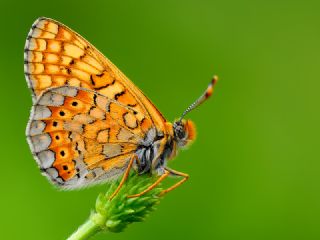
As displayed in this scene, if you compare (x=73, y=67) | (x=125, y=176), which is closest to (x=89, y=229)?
(x=125, y=176)

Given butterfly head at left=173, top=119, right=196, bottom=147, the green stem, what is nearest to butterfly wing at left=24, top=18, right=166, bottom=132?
butterfly head at left=173, top=119, right=196, bottom=147

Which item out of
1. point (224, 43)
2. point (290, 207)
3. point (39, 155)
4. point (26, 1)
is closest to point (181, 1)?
point (224, 43)

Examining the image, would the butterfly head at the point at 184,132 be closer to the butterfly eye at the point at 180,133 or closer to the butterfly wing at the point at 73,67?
the butterfly eye at the point at 180,133

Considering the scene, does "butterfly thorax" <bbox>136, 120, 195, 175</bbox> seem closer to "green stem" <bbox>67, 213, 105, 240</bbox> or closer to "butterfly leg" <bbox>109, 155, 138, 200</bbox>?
"butterfly leg" <bbox>109, 155, 138, 200</bbox>

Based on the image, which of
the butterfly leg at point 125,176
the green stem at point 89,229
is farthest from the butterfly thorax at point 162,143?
the green stem at point 89,229

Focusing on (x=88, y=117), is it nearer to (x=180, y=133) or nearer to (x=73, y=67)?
(x=73, y=67)

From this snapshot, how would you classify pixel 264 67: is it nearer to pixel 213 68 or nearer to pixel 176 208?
pixel 213 68

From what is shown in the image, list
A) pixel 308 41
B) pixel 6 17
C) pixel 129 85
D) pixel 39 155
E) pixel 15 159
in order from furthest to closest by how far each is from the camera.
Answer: pixel 308 41
pixel 6 17
pixel 15 159
pixel 129 85
pixel 39 155
